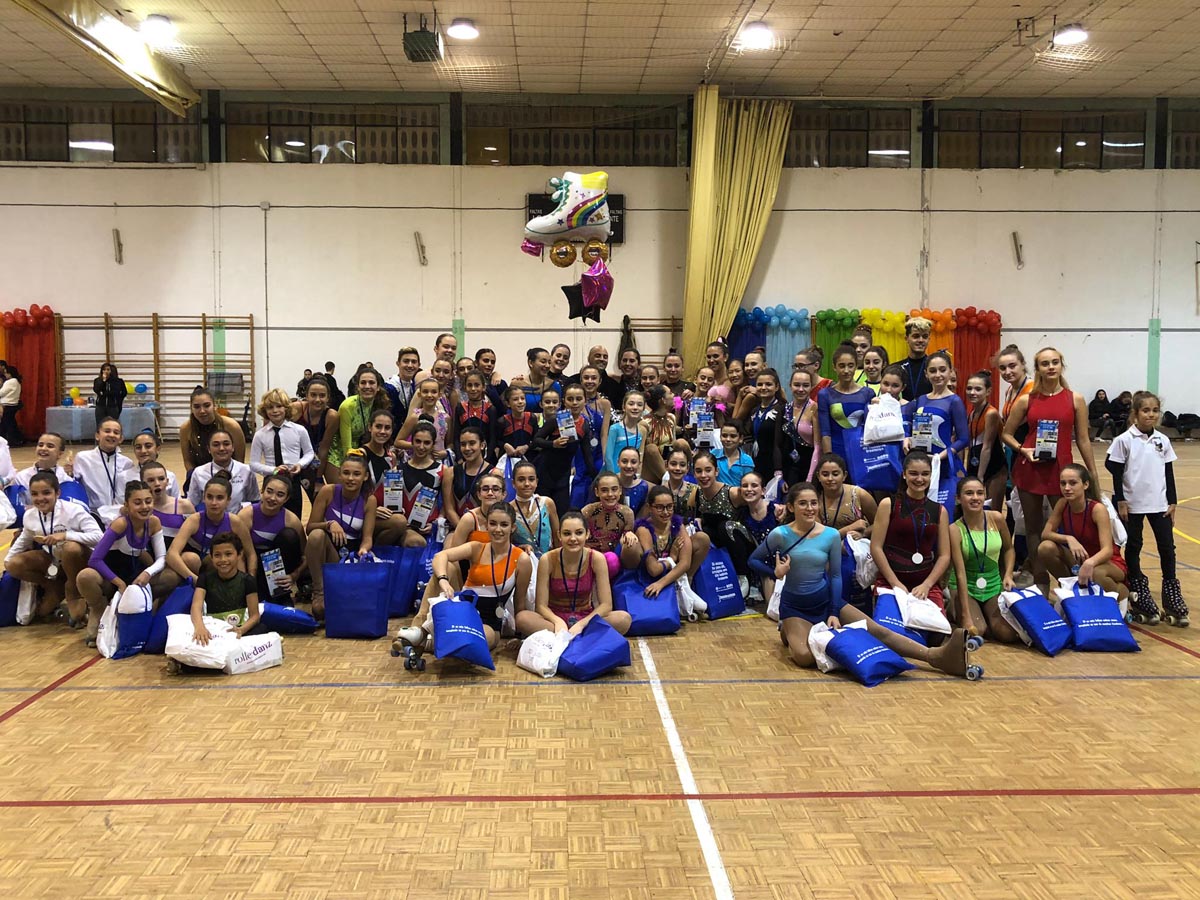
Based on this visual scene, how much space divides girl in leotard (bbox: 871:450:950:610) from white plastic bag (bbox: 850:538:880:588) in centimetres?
6

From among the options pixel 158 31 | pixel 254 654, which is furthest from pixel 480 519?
pixel 158 31

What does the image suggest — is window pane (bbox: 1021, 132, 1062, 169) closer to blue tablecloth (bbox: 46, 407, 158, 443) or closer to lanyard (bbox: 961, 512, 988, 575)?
lanyard (bbox: 961, 512, 988, 575)

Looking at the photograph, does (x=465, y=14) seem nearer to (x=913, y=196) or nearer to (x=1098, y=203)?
(x=913, y=196)

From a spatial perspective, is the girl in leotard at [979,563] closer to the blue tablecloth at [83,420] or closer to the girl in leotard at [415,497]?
the girl in leotard at [415,497]

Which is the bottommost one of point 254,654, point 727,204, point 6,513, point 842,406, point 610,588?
point 254,654

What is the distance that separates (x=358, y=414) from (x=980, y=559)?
4.23 m

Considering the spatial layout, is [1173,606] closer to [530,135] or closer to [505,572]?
[505,572]

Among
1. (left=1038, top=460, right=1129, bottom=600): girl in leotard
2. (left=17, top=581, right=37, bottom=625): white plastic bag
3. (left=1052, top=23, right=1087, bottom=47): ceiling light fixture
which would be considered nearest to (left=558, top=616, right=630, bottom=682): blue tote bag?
(left=1038, top=460, right=1129, bottom=600): girl in leotard

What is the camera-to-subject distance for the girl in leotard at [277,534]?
5844 mm

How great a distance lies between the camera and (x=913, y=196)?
16125 millimetres

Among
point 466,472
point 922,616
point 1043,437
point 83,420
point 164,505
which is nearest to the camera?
point 922,616

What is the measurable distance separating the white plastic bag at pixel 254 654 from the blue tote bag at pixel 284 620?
16.0 inches

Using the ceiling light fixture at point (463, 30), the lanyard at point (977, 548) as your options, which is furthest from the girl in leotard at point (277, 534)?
the ceiling light fixture at point (463, 30)

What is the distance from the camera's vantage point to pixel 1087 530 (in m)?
5.67
